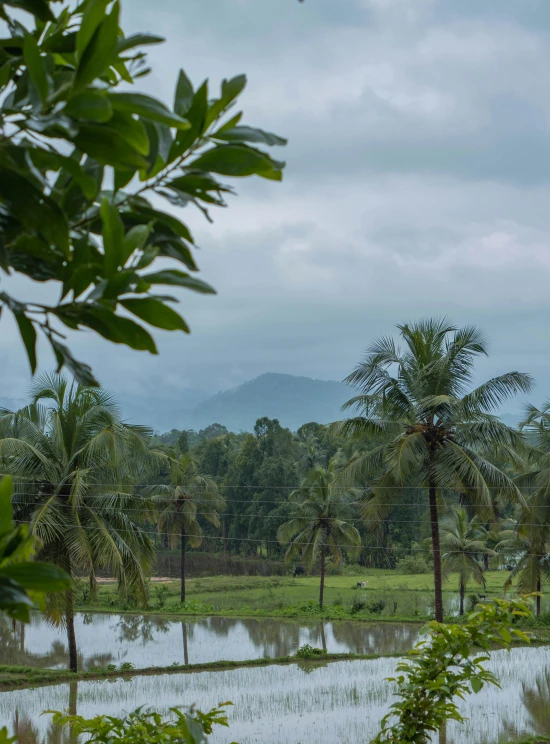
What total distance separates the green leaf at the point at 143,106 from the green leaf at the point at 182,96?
0.19 feet

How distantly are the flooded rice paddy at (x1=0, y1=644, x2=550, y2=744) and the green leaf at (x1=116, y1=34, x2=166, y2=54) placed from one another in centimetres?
999

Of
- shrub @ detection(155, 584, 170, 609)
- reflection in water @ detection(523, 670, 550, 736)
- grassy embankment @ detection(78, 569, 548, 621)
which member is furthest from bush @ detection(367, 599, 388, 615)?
reflection in water @ detection(523, 670, 550, 736)

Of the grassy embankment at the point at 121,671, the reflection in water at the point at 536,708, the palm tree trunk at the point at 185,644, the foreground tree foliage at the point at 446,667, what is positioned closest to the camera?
the foreground tree foliage at the point at 446,667

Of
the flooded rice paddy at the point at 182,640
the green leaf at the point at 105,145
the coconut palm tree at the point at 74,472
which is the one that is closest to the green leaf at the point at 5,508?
the green leaf at the point at 105,145

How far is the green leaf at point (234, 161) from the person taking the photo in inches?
24.3

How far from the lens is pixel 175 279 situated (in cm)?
58

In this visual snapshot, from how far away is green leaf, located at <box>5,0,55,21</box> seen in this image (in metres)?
0.66

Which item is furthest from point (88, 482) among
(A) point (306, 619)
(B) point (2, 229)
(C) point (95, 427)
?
(B) point (2, 229)

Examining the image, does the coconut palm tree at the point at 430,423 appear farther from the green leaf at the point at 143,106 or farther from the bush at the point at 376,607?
the green leaf at the point at 143,106

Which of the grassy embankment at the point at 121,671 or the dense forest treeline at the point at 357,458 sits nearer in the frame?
the dense forest treeline at the point at 357,458

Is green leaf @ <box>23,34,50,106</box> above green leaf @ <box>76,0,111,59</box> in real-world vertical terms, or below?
below

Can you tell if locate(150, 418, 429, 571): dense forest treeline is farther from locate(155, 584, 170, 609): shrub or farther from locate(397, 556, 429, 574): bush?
locate(155, 584, 170, 609): shrub

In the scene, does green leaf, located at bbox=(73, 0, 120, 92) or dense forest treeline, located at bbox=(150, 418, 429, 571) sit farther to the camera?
dense forest treeline, located at bbox=(150, 418, 429, 571)

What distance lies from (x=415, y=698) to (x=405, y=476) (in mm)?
9864
